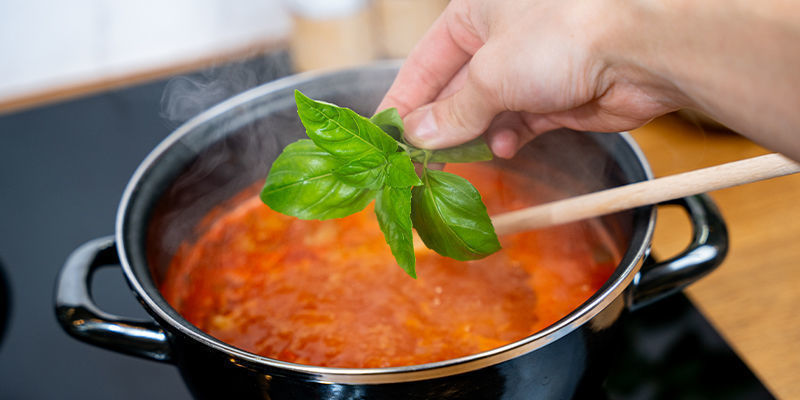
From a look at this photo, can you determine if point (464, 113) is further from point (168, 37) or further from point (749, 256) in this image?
point (168, 37)

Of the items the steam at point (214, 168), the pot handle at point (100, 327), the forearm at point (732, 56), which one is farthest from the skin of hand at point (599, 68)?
the pot handle at point (100, 327)

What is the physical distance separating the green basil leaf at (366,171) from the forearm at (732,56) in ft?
0.86

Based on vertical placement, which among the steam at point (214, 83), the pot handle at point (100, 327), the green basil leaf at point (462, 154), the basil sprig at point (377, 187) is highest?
the basil sprig at point (377, 187)

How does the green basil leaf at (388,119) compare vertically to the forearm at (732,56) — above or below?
below

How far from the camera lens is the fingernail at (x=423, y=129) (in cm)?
74

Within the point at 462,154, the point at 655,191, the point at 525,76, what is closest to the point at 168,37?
the point at 462,154

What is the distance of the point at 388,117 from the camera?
0.69 metres

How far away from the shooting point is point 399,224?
0.61 metres

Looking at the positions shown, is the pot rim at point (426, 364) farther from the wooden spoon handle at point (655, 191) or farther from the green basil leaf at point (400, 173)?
the green basil leaf at point (400, 173)

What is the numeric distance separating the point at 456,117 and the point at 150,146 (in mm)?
852

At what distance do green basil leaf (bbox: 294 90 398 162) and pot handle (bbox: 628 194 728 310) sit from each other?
12.8 inches

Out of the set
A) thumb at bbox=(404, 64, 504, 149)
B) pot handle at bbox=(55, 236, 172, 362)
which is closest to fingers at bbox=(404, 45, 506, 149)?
thumb at bbox=(404, 64, 504, 149)

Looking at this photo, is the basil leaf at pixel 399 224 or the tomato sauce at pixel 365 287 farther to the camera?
the tomato sauce at pixel 365 287

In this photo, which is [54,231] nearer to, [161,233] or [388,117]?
[161,233]
